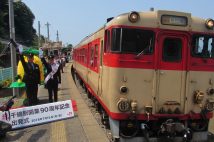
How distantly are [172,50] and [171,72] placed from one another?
457mm

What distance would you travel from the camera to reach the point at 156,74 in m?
7.05

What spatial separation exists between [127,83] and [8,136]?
10.1 feet

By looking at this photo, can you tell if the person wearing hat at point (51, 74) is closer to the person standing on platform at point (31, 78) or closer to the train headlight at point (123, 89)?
the person standing on platform at point (31, 78)

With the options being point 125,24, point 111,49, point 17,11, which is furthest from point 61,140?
point 17,11

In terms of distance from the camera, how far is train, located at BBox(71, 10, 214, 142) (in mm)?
6961

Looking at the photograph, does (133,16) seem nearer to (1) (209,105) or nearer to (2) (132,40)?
(2) (132,40)

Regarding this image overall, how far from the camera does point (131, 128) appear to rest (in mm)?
7270

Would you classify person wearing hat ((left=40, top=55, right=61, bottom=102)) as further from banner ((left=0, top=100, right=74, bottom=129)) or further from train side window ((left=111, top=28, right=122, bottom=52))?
train side window ((left=111, top=28, right=122, bottom=52))

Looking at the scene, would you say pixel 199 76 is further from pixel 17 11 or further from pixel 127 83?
pixel 17 11

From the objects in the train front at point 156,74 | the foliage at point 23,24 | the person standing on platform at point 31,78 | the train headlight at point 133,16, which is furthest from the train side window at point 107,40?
the foliage at point 23,24

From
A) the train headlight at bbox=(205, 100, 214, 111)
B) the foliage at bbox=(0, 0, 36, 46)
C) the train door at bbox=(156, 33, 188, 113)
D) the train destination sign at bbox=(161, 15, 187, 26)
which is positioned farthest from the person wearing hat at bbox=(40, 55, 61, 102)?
the foliage at bbox=(0, 0, 36, 46)

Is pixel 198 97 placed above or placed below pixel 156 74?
below

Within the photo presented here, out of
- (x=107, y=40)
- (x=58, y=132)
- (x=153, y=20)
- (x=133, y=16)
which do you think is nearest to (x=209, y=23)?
(x=153, y=20)

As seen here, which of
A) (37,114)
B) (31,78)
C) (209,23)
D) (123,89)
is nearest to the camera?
(123,89)
